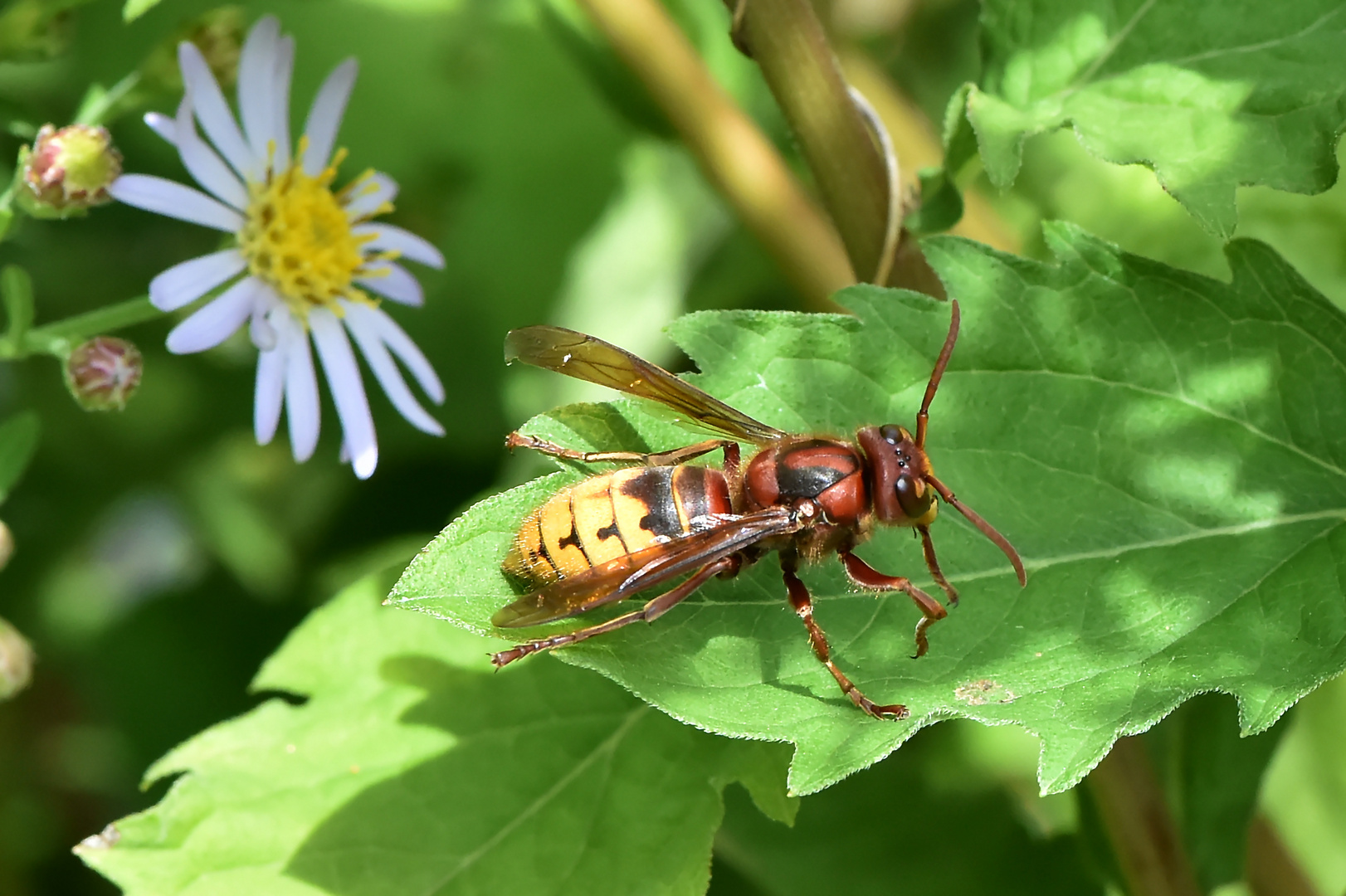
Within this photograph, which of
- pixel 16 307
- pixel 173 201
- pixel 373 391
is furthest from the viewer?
pixel 373 391

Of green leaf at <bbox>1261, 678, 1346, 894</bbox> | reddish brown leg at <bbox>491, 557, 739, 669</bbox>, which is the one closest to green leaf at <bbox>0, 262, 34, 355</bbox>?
reddish brown leg at <bbox>491, 557, 739, 669</bbox>

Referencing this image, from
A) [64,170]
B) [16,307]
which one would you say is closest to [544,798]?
[16,307]

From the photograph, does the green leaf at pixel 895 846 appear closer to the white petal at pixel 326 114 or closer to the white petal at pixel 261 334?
the white petal at pixel 261 334

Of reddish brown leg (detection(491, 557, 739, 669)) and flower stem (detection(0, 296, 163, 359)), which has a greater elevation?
flower stem (detection(0, 296, 163, 359))

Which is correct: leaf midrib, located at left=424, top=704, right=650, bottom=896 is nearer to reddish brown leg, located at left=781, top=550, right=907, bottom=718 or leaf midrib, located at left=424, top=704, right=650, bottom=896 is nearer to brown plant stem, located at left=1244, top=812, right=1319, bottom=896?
reddish brown leg, located at left=781, top=550, right=907, bottom=718

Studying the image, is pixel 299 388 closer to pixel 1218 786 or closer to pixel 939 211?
pixel 939 211

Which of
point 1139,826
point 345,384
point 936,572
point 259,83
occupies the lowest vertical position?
point 1139,826

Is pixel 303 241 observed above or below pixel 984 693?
above
